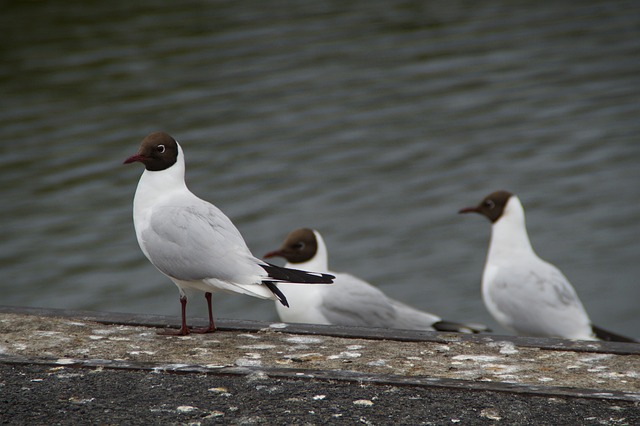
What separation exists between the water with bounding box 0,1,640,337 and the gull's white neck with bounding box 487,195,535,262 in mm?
1498

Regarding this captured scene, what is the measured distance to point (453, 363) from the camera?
13.0 ft

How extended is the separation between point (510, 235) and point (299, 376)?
388 centimetres

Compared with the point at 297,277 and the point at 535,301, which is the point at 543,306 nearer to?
the point at 535,301

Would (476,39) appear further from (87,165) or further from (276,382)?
(276,382)

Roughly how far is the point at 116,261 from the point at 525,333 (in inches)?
182

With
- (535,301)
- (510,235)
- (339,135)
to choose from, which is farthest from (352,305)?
(339,135)

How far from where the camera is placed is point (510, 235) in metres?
7.33

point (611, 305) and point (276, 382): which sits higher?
point (611, 305)

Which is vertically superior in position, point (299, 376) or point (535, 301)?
point (535, 301)

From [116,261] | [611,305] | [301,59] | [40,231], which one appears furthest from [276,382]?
[301,59]

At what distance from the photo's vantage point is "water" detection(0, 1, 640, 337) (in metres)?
9.79

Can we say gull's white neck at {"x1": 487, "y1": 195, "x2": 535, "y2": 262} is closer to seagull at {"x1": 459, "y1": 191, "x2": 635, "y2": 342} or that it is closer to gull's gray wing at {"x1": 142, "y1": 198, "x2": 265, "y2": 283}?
seagull at {"x1": 459, "y1": 191, "x2": 635, "y2": 342}

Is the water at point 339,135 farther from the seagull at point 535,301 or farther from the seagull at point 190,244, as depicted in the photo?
the seagull at point 190,244

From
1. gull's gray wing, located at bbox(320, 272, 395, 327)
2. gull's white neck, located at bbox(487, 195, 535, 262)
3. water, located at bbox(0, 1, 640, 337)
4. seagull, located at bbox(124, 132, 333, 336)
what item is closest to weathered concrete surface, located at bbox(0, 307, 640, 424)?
seagull, located at bbox(124, 132, 333, 336)
